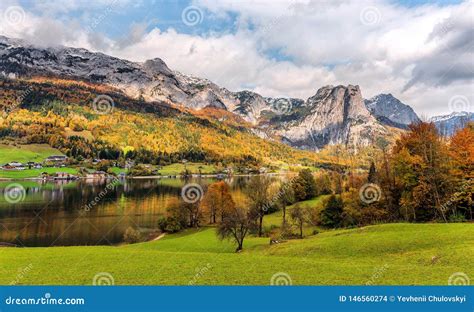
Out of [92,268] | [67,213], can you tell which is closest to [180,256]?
[92,268]

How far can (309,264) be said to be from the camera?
84.9 ft

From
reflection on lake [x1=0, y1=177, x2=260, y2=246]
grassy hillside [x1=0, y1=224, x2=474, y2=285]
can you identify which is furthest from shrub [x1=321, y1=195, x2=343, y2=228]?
reflection on lake [x1=0, y1=177, x2=260, y2=246]

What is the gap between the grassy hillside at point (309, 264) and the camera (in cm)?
2152

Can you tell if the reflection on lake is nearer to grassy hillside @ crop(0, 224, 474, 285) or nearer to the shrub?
grassy hillside @ crop(0, 224, 474, 285)

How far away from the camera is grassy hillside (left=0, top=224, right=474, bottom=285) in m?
21.5

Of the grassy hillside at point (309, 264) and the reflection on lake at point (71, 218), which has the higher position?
the grassy hillside at point (309, 264)

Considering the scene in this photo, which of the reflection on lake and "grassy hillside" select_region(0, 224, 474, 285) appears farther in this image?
the reflection on lake

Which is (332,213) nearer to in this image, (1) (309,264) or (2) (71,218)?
(1) (309,264)

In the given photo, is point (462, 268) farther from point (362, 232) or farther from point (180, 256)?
point (180, 256)

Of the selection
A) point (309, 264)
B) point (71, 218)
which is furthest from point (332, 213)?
point (71, 218)

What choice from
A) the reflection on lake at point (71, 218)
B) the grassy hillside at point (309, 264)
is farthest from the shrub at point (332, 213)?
the reflection on lake at point (71, 218)

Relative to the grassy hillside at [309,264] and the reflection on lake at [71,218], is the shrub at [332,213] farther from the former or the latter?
the reflection on lake at [71,218]

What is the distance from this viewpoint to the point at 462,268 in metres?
21.9

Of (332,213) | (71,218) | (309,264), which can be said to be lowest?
(71,218)
